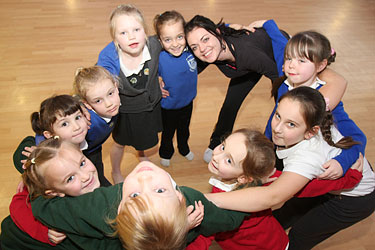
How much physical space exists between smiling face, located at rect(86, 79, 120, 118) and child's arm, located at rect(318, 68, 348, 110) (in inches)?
43.2

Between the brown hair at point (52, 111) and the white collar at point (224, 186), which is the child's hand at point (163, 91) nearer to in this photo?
the brown hair at point (52, 111)

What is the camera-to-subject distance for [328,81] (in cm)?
166

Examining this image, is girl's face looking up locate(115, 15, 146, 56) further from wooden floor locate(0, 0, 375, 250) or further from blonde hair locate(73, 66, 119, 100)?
wooden floor locate(0, 0, 375, 250)

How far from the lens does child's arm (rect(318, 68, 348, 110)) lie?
161cm

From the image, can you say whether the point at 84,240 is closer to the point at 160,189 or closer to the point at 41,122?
the point at 160,189

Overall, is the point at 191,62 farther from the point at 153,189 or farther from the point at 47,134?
the point at 153,189

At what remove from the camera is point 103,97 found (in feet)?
5.37

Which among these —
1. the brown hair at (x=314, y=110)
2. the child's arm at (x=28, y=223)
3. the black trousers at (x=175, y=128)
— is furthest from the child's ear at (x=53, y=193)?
the brown hair at (x=314, y=110)

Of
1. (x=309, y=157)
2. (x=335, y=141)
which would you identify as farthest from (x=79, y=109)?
(x=335, y=141)

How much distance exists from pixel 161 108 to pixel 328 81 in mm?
1037

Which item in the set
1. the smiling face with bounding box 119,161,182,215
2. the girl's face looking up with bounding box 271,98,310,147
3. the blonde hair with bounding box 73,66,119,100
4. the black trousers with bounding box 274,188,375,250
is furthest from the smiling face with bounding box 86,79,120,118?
the black trousers with bounding box 274,188,375,250

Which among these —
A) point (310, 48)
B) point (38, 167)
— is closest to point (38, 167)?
point (38, 167)

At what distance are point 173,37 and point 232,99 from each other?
2.46ft

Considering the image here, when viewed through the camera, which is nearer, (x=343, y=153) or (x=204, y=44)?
(x=343, y=153)
